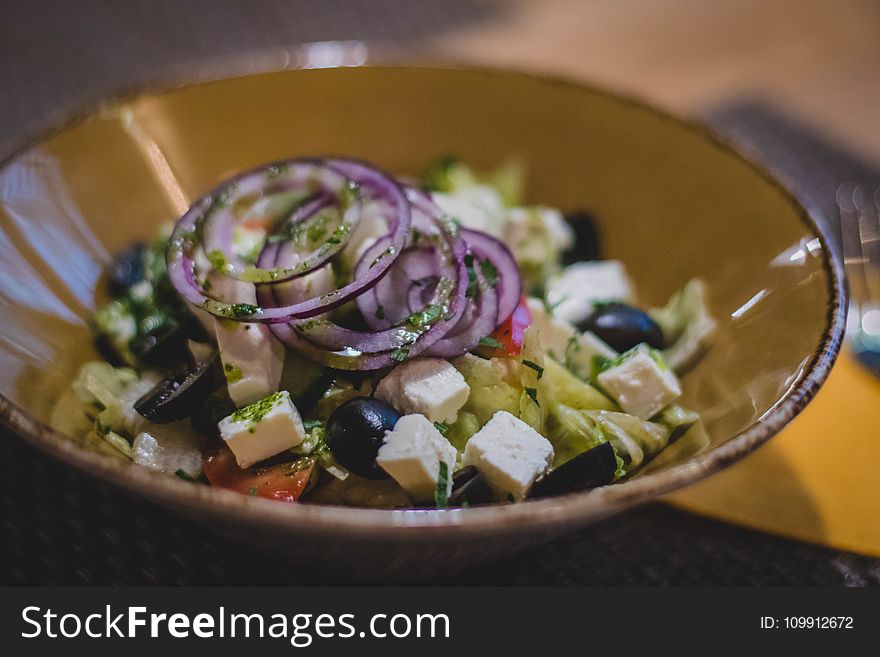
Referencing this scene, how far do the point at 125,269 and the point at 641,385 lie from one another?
4.05 ft

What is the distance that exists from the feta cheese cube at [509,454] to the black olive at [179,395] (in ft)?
1.68

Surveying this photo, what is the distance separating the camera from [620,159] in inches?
87.7

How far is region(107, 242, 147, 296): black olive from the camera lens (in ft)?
6.26

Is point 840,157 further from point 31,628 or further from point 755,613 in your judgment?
point 31,628

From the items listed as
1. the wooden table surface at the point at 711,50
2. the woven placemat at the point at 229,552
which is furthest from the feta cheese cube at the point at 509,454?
the wooden table surface at the point at 711,50

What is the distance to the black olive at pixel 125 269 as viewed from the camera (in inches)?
75.1

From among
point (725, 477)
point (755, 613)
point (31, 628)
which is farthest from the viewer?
point (725, 477)

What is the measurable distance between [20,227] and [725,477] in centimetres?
165

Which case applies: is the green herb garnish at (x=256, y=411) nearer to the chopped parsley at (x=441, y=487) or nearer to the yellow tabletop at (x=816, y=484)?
the chopped parsley at (x=441, y=487)

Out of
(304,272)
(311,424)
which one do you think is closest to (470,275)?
(304,272)

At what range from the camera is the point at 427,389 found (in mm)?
1478

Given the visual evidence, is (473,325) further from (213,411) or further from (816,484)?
(816,484)

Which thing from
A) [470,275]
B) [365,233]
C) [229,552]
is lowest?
[229,552]

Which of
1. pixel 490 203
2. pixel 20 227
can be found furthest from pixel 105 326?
pixel 490 203
